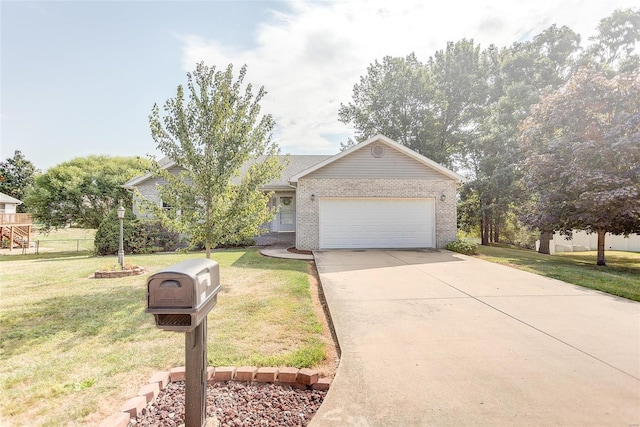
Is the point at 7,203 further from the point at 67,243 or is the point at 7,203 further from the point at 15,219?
the point at 67,243

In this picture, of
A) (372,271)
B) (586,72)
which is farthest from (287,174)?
(586,72)

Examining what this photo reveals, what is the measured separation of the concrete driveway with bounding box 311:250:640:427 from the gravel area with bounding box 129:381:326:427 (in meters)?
0.20

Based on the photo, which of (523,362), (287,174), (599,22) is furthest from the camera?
(599,22)

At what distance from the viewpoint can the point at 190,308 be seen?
1829mm

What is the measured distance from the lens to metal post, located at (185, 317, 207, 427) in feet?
6.84

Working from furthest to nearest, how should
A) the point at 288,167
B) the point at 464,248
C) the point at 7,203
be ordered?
the point at 7,203 → the point at 288,167 → the point at 464,248

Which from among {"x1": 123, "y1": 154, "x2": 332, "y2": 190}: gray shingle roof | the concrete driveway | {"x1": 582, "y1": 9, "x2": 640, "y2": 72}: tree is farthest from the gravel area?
{"x1": 582, "y1": 9, "x2": 640, "y2": 72}: tree

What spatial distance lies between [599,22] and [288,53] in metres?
23.1

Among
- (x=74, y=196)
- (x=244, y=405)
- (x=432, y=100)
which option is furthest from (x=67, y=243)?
(x=432, y=100)

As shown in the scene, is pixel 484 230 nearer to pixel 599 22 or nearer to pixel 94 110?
pixel 599 22

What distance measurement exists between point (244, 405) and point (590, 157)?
1264cm

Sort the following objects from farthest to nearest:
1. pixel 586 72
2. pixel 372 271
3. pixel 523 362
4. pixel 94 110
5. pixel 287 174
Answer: pixel 287 174, pixel 586 72, pixel 94 110, pixel 372 271, pixel 523 362

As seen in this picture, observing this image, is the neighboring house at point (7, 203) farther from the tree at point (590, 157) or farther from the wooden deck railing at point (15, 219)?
the tree at point (590, 157)

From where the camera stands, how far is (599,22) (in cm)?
2008
